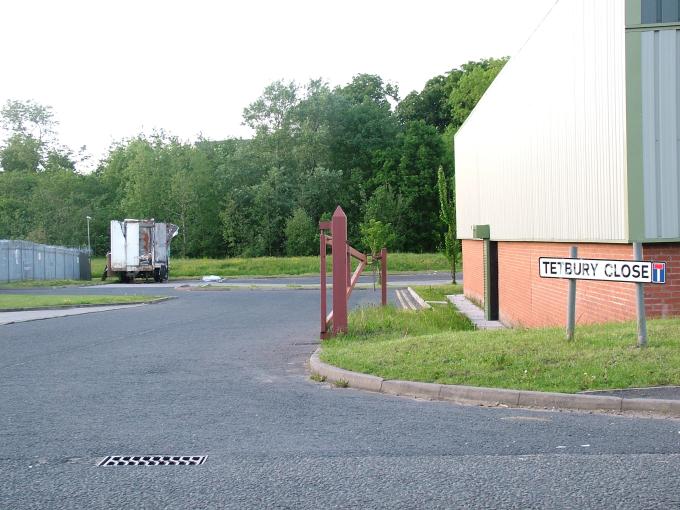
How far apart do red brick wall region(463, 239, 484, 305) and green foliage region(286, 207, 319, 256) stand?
3578cm

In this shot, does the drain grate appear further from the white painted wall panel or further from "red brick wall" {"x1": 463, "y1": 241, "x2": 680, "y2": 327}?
the white painted wall panel

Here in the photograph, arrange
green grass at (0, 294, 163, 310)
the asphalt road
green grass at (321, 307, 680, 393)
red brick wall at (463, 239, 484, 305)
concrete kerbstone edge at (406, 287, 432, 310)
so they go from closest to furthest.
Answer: the asphalt road < green grass at (321, 307, 680, 393) < concrete kerbstone edge at (406, 287, 432, 310) < red brick wall at (463, 239, 484, 305) < green grass at (0, 294, 163, 310)

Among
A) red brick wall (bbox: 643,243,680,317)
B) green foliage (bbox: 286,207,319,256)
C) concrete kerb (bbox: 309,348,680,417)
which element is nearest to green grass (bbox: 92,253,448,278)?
green foliage (bbox: 286,207,319,256)

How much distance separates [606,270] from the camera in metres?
9.83

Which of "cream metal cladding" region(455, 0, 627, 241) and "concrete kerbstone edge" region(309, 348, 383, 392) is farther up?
"cream metal cladding" region(455, 0, 627, 241)

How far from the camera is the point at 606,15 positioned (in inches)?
483

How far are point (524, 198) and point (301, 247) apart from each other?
4884 cm

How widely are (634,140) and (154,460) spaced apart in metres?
8.21

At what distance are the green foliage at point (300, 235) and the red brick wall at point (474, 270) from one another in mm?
35777

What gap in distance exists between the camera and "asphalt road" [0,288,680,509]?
5.29m

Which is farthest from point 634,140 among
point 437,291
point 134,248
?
point 134,248

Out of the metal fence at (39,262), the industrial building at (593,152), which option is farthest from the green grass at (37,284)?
the industrial building at (593,152)

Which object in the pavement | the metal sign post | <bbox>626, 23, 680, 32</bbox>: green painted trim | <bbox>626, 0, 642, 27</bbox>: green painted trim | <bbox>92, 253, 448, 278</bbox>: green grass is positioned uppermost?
<bbox>626, 0, 642, 27</bbox>: green painted trim

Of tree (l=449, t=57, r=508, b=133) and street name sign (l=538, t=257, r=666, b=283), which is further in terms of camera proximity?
tree (l=449, t=57, r=508, b=133)
